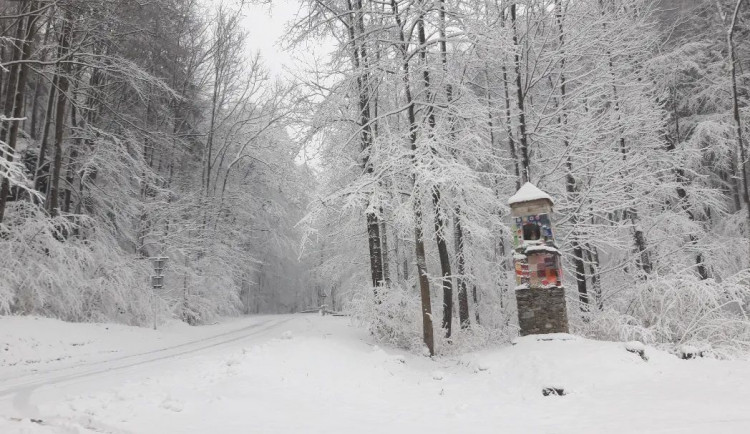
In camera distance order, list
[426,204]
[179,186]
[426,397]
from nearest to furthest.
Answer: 1. [426,397]
2. [426,204]
3. [179,186]

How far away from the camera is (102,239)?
16.9 m

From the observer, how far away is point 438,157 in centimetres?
1039

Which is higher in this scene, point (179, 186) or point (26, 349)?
point (179, 186)

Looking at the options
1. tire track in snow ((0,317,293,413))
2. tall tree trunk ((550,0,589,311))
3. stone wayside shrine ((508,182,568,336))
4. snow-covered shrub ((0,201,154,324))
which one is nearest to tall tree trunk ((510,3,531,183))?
tall tree trunk ((550,0,589,311))

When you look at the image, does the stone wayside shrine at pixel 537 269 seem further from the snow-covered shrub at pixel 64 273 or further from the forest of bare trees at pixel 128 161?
the snow-covered shrub at pixel 64 273

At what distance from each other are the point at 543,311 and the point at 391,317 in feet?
14.3

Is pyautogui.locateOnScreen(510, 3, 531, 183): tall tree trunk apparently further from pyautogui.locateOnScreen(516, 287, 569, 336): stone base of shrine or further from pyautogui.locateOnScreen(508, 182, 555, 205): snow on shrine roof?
pyautogui.locateOnScreen(516, 287, 569, 336): stone base of shrine

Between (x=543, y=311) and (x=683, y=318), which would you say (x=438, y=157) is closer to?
(x=543, y=311)

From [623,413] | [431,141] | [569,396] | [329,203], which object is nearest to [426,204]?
[431,141]

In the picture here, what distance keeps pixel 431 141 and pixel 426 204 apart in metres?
1.67

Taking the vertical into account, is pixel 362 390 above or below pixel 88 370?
below

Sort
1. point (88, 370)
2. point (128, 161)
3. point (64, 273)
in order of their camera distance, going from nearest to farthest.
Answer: point (88, 370), point (64, 273), point (128, 161)

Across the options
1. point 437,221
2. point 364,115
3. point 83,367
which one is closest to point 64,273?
point 83,367

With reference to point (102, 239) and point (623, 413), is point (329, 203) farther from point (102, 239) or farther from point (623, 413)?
point (102, 239)
